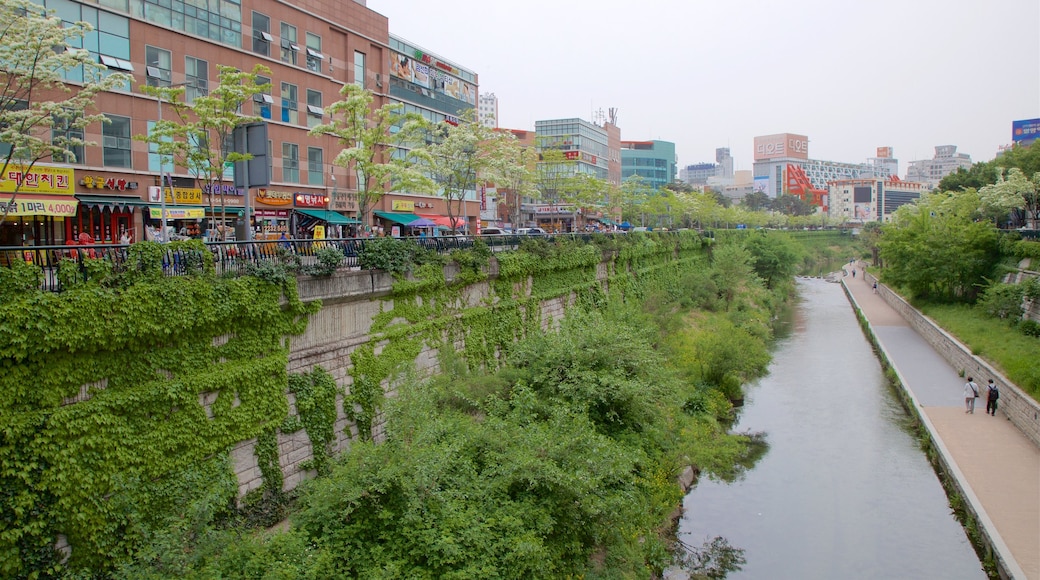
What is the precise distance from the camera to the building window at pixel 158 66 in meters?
28.2

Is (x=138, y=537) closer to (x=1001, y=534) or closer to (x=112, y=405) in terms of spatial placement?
(x=112, y=405)

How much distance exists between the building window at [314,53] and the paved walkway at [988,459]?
32351 millimetres

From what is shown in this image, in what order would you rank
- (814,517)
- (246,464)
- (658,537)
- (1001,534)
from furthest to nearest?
(814,517)
(658,537)
(1001,534)
(246,464)

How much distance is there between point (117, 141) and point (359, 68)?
16543 millimetres

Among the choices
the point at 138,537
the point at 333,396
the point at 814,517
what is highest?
the point at 333,396

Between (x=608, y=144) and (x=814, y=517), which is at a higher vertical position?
(x=608, y=144)

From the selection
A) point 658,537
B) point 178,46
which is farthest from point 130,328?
point 178,46

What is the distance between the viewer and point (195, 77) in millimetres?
29844

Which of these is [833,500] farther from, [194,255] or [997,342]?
[194,255]

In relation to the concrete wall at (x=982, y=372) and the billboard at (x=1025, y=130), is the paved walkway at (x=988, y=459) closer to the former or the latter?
the concrete wall at (x=982, y=372)

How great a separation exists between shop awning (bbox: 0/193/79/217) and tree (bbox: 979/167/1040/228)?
57177 mm

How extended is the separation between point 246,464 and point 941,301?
Result: 47081mm

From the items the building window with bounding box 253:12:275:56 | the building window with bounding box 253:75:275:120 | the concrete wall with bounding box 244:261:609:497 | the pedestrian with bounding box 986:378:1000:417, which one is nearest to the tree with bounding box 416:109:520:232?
the building window with bounding box 253:75:275:120

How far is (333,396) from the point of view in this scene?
1552 centimetres
